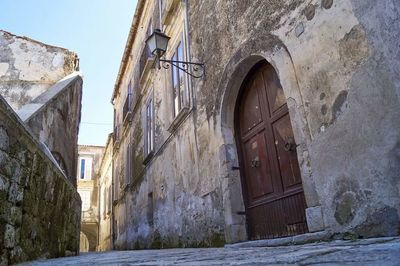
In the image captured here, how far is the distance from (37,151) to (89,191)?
23494 millimetres

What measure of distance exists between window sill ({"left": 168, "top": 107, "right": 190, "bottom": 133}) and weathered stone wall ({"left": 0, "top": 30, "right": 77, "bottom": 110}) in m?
2.97

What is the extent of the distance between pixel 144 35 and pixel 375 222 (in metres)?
9.37

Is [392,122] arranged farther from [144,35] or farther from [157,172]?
[144,35]

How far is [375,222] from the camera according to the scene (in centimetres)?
241

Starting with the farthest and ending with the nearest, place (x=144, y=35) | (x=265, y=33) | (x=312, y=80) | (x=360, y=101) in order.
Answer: (x=144, y=35)
(x=265, y=33)
(x=312, y=80)
(x=360, y=101)

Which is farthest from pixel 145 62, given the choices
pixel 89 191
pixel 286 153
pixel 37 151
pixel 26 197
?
pixel 89 191

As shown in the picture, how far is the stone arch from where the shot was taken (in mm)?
3207

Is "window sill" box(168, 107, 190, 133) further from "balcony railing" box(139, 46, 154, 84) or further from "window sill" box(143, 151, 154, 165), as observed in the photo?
"balcony railing" box(139, 46, 154, 84)

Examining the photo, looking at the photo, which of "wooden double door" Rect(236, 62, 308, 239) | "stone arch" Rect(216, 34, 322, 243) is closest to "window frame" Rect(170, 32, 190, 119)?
"stone arch" Rect(216, 34, 322, 243)

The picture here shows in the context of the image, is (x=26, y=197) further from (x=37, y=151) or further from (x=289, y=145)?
(x=289, y=145)

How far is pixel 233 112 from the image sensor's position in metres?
4.79

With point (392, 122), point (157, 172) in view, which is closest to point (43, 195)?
point (392, 122)

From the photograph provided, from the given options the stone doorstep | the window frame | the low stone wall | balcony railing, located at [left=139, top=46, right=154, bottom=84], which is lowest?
the stone doorstep

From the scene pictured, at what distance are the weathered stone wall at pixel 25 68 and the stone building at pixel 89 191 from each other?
15879 millimetres
